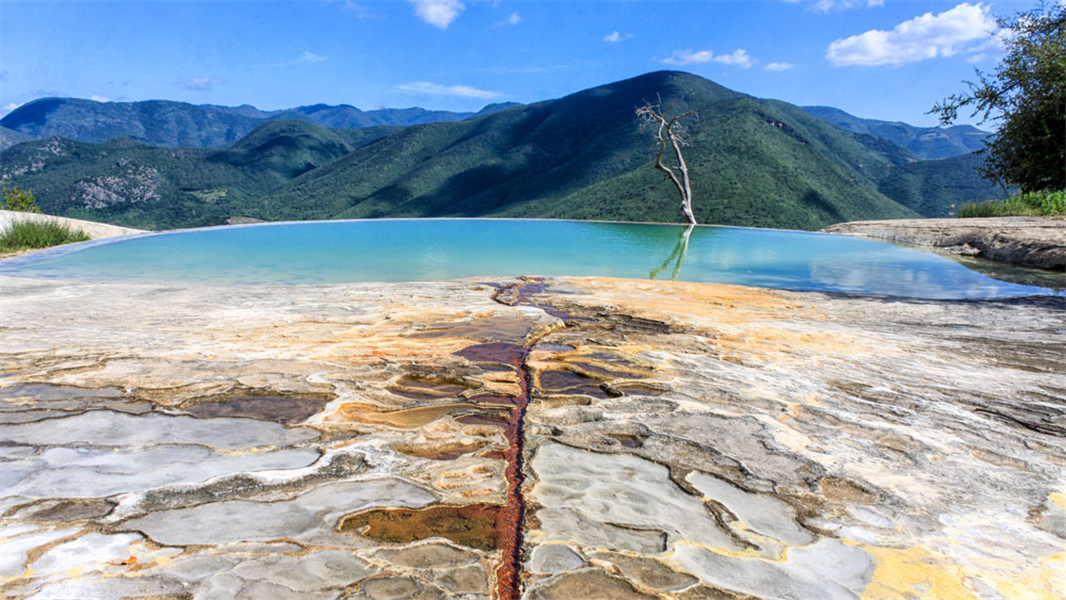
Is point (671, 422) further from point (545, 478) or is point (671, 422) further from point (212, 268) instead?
point (212, 268)

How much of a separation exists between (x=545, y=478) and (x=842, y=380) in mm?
2044

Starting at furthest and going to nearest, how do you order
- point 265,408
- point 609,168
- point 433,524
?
point 609,168
point 265,408
point 433,524

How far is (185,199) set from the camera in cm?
5684

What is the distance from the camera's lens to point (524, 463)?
2.23 metres

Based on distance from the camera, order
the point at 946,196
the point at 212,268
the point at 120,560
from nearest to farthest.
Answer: the point at 120,560, the point at 212,268, the point at 946,196

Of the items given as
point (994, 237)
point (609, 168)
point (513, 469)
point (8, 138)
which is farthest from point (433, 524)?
point (8, 138)

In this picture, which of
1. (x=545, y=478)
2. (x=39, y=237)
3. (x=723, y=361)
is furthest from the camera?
(x=39, y=237)

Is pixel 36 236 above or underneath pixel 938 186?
underneath

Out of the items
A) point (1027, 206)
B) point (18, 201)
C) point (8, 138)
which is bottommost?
point (18, 201)

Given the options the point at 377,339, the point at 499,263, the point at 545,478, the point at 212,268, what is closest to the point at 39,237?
the point at 212,268

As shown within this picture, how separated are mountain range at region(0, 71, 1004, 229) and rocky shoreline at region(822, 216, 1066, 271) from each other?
1090 centimetres

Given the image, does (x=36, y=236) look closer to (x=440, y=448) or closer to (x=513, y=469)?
(x=440, y=448)

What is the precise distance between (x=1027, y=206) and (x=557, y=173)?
1380 inches

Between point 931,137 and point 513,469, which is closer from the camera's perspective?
point 513,469
